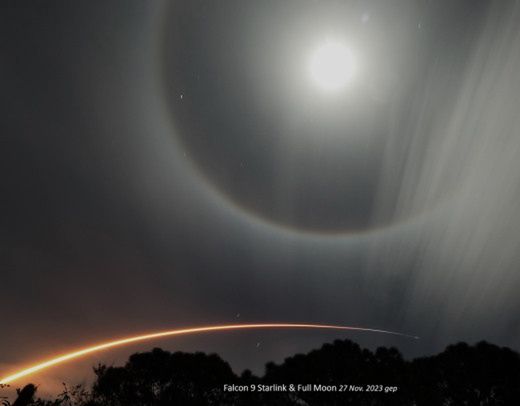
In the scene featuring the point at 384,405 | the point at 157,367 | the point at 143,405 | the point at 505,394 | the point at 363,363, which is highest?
the point at 505,394

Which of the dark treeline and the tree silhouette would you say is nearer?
the dark treeline

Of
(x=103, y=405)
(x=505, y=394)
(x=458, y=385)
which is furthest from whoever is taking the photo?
(x=103, y=405)

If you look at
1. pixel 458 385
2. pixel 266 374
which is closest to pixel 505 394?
pixel 458 385

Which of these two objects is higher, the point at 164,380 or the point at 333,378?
the point at 333,378

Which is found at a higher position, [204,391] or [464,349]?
[464,349]

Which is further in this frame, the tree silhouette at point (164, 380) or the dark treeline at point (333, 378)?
the tree silhouette at point (164, 380)

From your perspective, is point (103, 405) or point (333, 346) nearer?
point (103, 405)

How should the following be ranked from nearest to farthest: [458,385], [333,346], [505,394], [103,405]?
[505,394]
[458,385]
[103,405]
[333,346]

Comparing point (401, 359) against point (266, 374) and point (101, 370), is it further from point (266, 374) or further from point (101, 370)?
point (101, 370)
